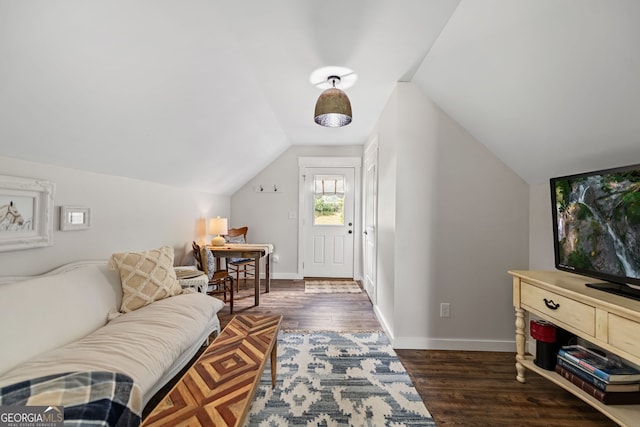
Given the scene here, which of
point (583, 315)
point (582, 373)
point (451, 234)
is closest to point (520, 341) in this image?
point (582, 373)

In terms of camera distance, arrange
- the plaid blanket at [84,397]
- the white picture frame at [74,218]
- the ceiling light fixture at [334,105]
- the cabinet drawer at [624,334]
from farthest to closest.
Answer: the ceiling light fixture at [334,105] < the white picture frame at [74,218] < the cabinet drawer at [624,334] < the plaid blanket at [84,397]

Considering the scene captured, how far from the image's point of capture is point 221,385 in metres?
1.22

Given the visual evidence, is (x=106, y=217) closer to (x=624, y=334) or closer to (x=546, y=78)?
(x=546, y=78)

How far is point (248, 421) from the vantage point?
1.56 metres

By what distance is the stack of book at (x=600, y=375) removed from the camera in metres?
1.46

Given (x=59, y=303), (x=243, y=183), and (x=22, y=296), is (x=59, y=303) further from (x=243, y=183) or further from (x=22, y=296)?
(x=243, y=183)

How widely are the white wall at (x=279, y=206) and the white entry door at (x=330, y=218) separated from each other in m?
0.23

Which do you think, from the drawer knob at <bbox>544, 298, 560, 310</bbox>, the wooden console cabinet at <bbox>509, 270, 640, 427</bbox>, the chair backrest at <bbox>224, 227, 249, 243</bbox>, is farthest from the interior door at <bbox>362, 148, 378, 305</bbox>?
the chair backrest at <bbox>224, 227, 249, 243</bbox>

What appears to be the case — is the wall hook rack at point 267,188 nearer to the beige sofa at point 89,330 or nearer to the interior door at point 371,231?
the interior door at point 371,231

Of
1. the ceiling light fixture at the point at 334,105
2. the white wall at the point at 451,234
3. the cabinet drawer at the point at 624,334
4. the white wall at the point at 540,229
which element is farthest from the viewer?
the white wall at the point at 451,234

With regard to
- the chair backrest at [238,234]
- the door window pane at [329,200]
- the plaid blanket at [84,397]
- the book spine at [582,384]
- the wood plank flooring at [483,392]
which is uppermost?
the door window pane at [329,200]

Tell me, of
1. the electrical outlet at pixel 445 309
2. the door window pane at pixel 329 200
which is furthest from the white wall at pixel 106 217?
the electrical outlet at pixel 445 309

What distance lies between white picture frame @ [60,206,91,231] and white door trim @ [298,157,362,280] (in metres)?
3.15

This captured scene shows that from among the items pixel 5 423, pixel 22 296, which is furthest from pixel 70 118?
pixel 5 423
